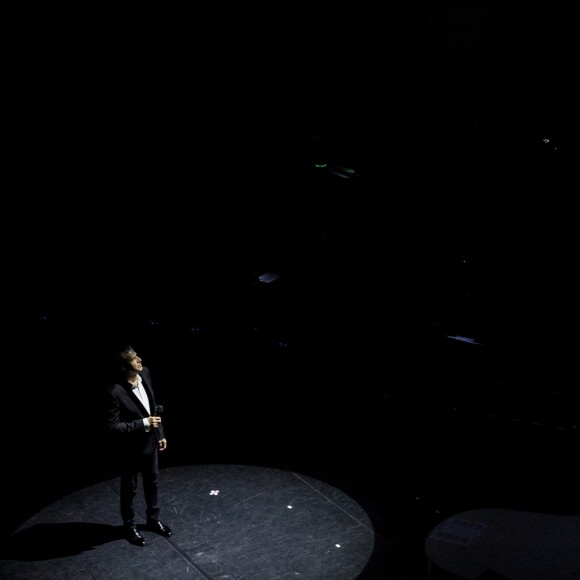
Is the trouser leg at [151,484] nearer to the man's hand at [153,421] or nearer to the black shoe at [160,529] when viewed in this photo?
the black shoe at [160,529]

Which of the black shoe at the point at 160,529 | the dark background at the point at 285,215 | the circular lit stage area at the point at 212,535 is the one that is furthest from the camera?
the dark background at the point at 285,215

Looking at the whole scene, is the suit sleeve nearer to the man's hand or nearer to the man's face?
the man's hand

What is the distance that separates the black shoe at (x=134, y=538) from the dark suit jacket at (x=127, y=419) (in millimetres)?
664

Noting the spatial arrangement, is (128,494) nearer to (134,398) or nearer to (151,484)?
(151,484)

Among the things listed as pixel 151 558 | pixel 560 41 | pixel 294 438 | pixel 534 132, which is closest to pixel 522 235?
pixel 534 132

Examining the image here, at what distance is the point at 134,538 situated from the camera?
551 cm

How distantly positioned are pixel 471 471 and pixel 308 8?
507 centimetres

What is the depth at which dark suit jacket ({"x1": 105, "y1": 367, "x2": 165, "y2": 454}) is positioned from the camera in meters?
5.25

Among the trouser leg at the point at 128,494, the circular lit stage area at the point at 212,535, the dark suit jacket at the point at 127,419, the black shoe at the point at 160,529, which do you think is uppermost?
the dark suit jacket at the point at 127,419

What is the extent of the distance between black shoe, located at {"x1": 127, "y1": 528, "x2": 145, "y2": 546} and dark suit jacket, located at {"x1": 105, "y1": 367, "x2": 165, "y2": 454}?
0.66 meters

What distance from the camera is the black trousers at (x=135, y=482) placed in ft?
17.7

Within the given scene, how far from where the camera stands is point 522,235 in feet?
23.6

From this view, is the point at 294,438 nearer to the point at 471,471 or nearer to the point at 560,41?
the point at 471,471

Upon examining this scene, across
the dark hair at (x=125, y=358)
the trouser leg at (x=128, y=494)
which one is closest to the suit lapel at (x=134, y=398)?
the dark hair at (x=125, y=358)
